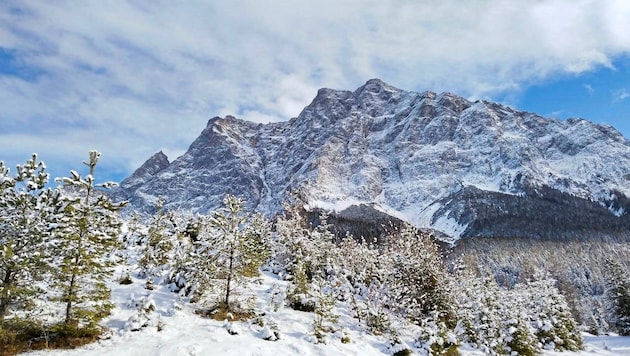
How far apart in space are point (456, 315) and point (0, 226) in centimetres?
2630

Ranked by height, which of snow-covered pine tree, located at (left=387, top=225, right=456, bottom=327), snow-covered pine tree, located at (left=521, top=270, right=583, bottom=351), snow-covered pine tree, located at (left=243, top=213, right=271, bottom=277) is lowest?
snow-covered pine tree, located at (left=521, top=270, right=583, bottom=351)

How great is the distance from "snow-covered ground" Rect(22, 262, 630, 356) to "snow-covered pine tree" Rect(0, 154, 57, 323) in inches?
95.1

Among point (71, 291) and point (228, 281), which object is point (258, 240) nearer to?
point (228, 281)

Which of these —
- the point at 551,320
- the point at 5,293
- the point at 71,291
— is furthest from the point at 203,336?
the point at 551,320

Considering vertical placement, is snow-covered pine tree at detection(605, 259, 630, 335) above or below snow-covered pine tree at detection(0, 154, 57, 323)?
below

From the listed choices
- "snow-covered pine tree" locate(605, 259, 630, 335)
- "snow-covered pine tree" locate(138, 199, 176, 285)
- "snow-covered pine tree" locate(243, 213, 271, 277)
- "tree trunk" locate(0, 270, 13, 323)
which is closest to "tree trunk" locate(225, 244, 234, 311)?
"snow-covered pine tree" locate(243, 213, 271, 277)

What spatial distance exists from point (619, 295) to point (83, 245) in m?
58.1

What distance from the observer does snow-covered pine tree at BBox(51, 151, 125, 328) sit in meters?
16.6

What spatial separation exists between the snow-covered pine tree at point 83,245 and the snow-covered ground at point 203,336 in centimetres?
143

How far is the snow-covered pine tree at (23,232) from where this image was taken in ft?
50.8

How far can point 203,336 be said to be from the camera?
1834cm

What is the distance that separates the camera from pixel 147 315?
746 inches

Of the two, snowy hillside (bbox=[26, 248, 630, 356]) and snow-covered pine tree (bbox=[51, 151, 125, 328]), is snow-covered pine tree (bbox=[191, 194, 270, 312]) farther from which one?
snow-covered pine tree (bbox=[51, 151, 125, 328])

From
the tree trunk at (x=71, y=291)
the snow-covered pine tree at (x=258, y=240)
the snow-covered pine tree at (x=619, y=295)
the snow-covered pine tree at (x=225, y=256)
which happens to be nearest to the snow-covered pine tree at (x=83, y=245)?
the tree trunk at (x=71, y=291)
